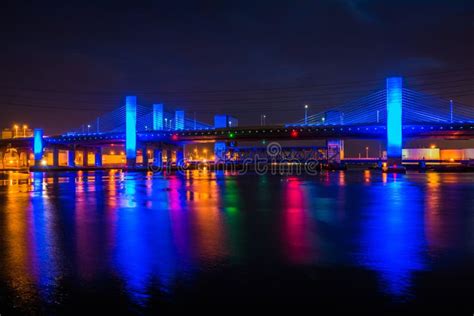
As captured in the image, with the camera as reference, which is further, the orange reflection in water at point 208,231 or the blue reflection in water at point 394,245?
the orange reflection in water at point 208,231

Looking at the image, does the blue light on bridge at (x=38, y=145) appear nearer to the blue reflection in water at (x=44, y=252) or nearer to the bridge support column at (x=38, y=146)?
the bridge support column at (x=38, y=146)

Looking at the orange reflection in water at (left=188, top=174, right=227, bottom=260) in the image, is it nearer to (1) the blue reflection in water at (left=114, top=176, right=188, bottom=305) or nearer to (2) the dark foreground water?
(2) the dark foreground water

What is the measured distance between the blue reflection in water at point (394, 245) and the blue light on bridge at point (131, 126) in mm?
76335

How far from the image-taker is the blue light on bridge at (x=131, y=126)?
88.1m

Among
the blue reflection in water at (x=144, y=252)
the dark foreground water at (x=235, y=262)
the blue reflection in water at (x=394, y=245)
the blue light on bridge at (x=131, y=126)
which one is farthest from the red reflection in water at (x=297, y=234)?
the blue light on bridge at (x=131, y=126)

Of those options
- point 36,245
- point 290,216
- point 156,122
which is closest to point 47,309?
point 36,245

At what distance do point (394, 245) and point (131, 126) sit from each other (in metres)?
82.5

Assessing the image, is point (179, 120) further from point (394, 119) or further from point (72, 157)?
point (394, 119)

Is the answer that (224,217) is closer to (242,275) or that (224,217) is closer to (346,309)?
(242,275)

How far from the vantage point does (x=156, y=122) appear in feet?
378

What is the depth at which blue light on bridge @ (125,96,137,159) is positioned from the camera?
289 feet

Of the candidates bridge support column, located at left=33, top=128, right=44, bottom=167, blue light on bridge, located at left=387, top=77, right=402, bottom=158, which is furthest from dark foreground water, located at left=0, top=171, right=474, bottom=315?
bridge support column, located at left=33, top=128, right=44, bottom=167

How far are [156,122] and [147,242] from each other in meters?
107

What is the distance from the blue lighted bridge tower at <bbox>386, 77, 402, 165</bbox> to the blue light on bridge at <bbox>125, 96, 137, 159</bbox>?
48395mm
